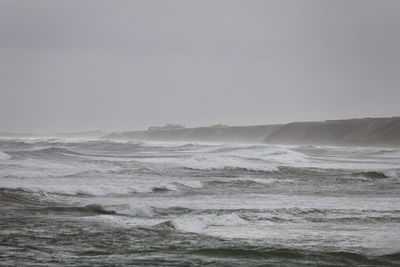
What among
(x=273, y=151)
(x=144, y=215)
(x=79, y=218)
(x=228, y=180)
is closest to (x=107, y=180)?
(x=228, y=180)

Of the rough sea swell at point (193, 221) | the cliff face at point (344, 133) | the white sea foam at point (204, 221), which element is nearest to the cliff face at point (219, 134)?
the cliff face at point (344, 133)

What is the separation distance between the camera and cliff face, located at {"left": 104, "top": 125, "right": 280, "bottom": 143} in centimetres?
12838

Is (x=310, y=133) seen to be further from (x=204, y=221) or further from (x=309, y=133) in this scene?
(x=204, y=221)

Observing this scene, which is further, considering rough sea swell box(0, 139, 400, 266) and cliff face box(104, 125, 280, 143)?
cliff face box(104, 125, 280, 143)

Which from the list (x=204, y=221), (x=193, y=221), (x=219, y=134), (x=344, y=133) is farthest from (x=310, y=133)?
(x=193, y=221)

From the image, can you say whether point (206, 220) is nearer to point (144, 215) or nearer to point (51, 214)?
point (144, 215)

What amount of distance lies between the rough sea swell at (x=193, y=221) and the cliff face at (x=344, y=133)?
223 feet

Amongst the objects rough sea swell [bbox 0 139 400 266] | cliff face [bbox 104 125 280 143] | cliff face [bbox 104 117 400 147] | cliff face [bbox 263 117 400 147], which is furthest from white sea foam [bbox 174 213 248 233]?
cliff face [bbox 104 125 280 143]

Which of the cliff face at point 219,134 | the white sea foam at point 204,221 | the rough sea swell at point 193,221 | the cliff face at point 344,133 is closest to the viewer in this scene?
the rough sea swell at point 193,221

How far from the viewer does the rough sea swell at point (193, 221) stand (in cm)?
612

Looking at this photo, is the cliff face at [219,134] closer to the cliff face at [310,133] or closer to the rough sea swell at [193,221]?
the cliff face at [310,133]

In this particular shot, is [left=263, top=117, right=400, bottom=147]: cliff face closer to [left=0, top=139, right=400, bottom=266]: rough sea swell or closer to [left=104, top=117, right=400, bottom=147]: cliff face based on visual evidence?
[left=104, top=117, right=400, bottom=147]: cliff face

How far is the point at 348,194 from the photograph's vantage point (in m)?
14.6

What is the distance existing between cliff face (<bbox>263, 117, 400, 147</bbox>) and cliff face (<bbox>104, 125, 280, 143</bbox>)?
443 inches
